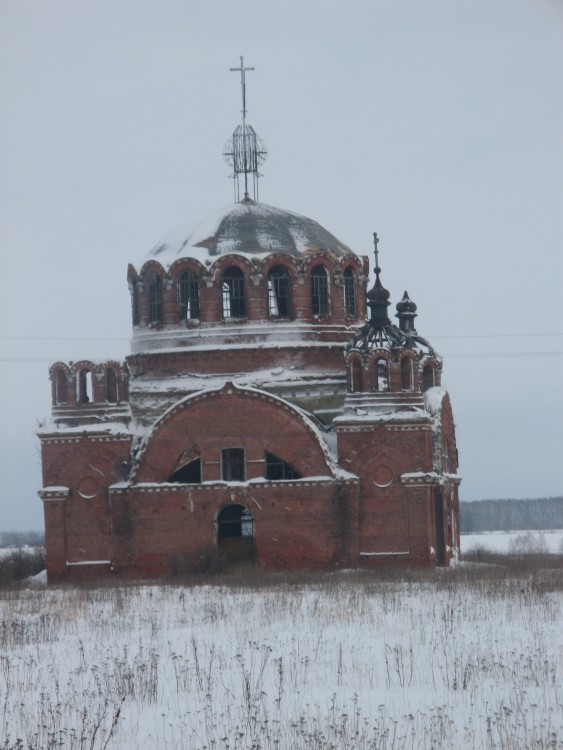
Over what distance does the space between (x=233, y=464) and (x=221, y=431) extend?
2.73ft

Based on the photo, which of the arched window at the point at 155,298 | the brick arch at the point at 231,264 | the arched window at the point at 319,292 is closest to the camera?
the brick arch at the point at 231,264

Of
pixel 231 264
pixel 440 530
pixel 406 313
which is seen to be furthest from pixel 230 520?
pixel 406 313

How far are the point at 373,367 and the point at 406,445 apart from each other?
1.97 m

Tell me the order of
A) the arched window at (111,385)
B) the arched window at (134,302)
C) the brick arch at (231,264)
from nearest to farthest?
the arched window at (111,385) → the brick arch at (231,264) → the arched window at (134,302)

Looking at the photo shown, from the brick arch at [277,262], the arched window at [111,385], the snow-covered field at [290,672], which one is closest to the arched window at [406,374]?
the brick arch at [277,262]

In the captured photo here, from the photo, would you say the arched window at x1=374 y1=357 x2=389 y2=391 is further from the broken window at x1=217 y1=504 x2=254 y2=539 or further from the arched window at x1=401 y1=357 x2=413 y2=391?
the broken window at x1=217 y1=504 x2=254 y2=539

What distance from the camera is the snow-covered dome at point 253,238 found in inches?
1342

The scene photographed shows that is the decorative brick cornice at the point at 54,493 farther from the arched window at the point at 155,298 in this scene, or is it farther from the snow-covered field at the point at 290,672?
the snow-covered field at the point at 290,672

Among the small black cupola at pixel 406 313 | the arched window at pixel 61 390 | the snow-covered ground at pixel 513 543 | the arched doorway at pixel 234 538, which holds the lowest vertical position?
the snow-covered ground at pixel 513 543

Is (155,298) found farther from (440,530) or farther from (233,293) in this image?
(440,530)

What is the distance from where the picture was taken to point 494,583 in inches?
927

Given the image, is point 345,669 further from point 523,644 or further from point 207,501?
point 207,501

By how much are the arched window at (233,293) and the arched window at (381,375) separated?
3567mm

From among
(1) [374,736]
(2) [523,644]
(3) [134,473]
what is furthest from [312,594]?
(1) [374,736]
